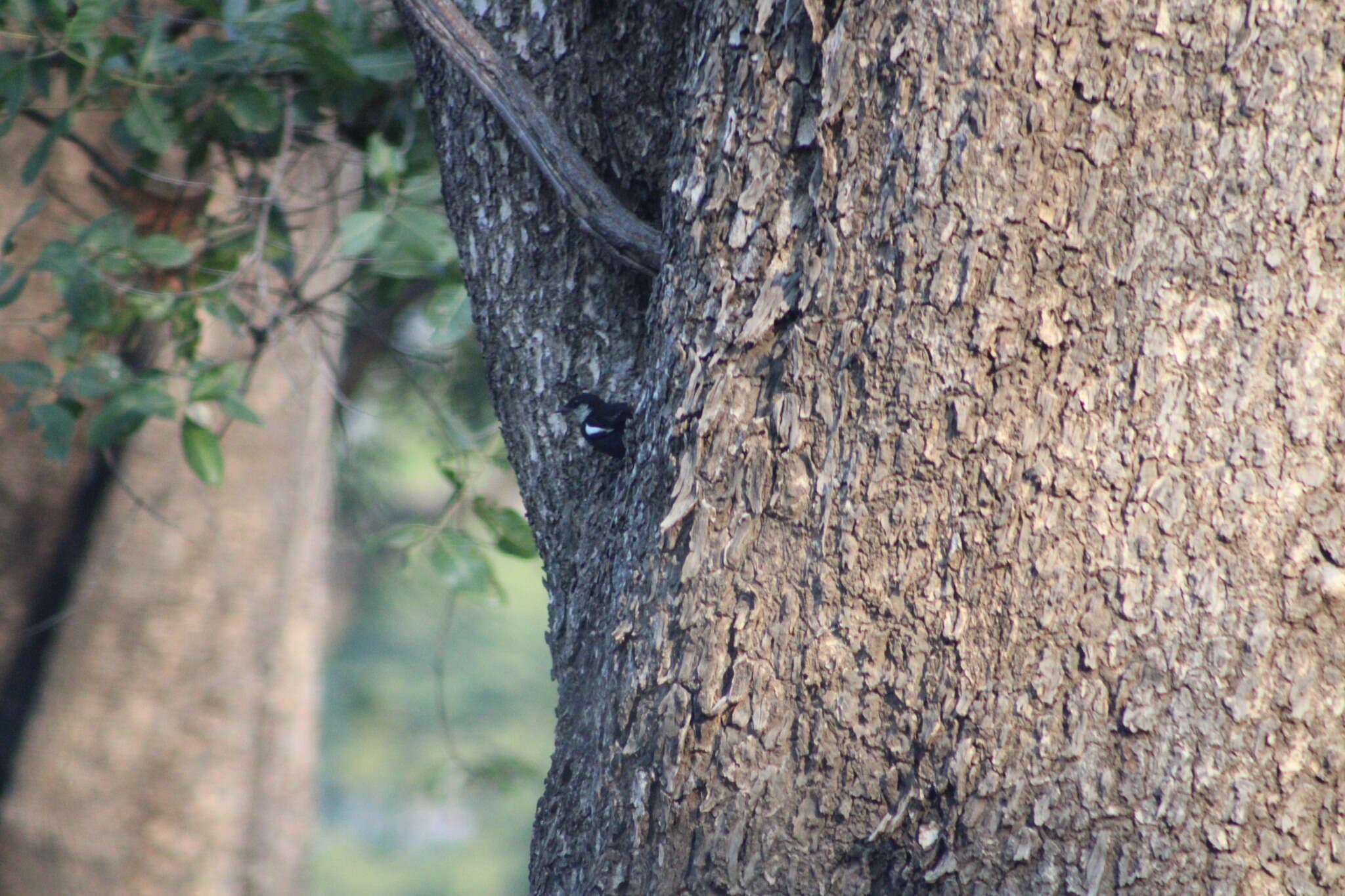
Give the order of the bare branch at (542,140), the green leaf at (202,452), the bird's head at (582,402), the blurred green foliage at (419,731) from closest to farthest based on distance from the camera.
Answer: the bare branch at (542,140)
the bird's head at (582,402)
the green leaf at (202,452)
the blurred green foliage at (419,731)

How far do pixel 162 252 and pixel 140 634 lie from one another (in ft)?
5.06

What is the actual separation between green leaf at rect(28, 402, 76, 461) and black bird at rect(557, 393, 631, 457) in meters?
1.17

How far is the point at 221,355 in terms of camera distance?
3162 millimetres

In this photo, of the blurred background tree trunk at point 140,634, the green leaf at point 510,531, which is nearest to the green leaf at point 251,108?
the blurred background tree trunk at point 140,634

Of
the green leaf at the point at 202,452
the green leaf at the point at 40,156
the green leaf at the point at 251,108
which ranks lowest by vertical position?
the green leaf at the point at 202,452

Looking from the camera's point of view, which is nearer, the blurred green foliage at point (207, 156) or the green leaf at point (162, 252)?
the blurred green foliage at point (207, 156)

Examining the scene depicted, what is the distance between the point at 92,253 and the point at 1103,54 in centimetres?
193

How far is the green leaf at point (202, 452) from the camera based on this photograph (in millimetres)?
2035

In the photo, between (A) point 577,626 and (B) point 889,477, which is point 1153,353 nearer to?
(B) point 889,477

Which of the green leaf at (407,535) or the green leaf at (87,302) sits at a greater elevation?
the green leaf at (87,302)

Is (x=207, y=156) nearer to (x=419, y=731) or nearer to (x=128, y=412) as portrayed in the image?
(x=128, y=412)

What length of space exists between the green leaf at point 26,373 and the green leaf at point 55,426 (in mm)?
68

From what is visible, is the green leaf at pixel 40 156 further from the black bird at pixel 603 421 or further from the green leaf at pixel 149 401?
the black bird at pixel 603 421

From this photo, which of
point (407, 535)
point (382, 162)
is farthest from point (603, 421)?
point (382, 162)
